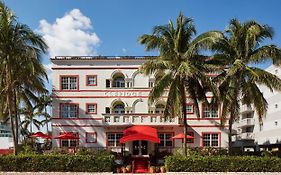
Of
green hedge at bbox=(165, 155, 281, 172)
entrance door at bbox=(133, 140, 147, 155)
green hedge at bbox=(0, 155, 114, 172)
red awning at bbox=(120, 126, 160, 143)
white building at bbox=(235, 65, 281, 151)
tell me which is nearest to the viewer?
green hedge at bbox=(165, 155, 281, 172)

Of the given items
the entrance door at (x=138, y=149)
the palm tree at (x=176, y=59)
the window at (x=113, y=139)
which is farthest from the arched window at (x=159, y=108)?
the palm tree at (x=176, y=59)

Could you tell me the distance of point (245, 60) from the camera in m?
26.3

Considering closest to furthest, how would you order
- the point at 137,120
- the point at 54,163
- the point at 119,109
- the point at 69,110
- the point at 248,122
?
the point at 54,163, the point at 137,120, the point at 69,110, the point at 119,109, the point at 248,122

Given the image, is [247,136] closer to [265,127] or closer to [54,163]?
[265,127]

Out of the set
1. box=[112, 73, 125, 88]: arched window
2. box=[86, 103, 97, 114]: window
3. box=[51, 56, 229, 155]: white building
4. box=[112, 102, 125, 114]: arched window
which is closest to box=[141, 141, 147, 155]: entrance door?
box=[51, 56, 229, 155]: white building

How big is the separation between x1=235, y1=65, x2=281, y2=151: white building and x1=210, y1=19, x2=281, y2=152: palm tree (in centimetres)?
1942

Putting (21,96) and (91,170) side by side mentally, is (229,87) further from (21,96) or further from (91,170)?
(21,96)

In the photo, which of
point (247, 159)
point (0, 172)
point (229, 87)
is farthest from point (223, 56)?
point (0, 172)

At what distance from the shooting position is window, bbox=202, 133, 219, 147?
3538 cm

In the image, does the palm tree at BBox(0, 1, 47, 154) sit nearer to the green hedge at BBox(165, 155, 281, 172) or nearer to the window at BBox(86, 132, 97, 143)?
the window at BBox(86, 132, 97, 143)

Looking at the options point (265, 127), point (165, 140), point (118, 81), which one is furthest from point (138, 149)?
point (265, 127)

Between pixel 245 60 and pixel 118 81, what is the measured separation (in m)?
14.7

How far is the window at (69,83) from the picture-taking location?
117 feet

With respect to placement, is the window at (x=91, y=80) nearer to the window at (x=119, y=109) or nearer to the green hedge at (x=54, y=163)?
the window at (x=119, y=109)
